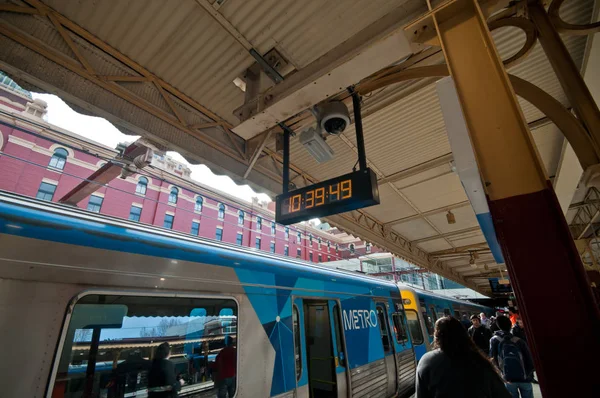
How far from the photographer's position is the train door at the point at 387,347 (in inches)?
212

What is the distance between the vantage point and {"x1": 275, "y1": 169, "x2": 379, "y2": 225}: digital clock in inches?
127

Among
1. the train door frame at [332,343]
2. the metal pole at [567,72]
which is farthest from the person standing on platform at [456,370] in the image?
the metal pole at [567,72]

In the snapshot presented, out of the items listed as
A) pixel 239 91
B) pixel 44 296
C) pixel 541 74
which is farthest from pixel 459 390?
pixel 541 74

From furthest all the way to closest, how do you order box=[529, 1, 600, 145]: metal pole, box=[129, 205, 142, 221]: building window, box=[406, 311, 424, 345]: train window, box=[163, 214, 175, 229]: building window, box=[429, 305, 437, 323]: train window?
box=[163, 214, 175, 229]: building window → box=[129, 205, 142, 221]: building window → box=[429, 305, 437, 323]: train window → box=[406, 311, 424, 345]: train window → box=[529, 1, 600, 145]: metal pole

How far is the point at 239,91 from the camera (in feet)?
12.5

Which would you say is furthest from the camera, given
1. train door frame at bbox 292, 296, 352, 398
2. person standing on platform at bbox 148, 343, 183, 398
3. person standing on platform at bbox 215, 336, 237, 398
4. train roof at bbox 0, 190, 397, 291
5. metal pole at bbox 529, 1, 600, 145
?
train door frame at bbox 292, 296, 352, 398

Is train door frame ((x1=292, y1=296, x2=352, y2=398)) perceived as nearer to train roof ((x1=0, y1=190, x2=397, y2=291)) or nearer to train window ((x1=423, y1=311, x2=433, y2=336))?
train roof ((x1=0, y1=190, x2=397, y2=291))

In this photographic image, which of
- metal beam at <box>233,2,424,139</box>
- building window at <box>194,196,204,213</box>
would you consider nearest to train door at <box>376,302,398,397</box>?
metal beam at <box>233,2,424,139</box>

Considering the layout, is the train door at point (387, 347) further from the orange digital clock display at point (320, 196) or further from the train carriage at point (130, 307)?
the orange digital clock display at point (320, 196)

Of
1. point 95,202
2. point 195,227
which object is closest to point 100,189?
point 95,202

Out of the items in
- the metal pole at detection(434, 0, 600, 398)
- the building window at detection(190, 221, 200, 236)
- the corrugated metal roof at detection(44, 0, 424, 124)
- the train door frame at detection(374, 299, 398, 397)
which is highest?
the building window at detection(190, 221, 200, 236)

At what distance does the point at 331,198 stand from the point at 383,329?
382 cm

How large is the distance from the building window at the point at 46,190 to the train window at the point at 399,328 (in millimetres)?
23473

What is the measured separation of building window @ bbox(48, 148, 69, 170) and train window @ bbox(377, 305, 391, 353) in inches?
956
